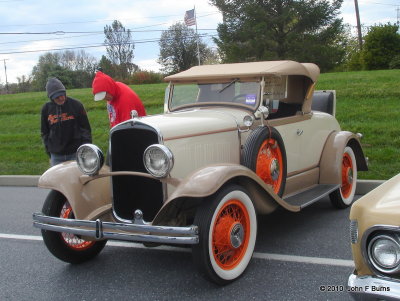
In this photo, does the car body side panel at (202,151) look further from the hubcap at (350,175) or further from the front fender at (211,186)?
the hubcap at (350,175)

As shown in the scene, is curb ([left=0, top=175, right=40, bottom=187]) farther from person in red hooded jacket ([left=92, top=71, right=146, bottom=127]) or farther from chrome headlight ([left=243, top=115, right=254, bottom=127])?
chrome headlight ([left=243, top=115, right=254, bottom=127])

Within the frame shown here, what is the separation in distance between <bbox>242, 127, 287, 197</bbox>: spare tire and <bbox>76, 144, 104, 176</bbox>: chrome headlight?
1.29 m

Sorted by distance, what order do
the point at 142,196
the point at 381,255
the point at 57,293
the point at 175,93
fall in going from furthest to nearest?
the point at 175,93, the point at 142,196, the point at 57,293, the point at 381,255

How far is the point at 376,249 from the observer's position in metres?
2.30

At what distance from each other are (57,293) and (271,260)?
1.80m

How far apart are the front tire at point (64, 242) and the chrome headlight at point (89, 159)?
346 mm

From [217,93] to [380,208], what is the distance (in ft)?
9.27

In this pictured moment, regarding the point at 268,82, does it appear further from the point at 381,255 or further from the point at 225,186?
the point at 381,255

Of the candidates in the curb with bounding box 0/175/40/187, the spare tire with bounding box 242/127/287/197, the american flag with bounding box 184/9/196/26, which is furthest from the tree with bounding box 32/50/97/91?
the spare tire with bounding box 242/127/287/197

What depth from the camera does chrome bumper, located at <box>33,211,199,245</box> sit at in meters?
3.27

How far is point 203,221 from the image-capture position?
3.38 metres

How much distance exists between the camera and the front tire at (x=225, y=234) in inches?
132

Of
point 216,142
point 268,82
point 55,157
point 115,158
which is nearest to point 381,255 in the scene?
point 216,142

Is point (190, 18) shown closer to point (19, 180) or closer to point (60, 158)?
point (19, 180)
